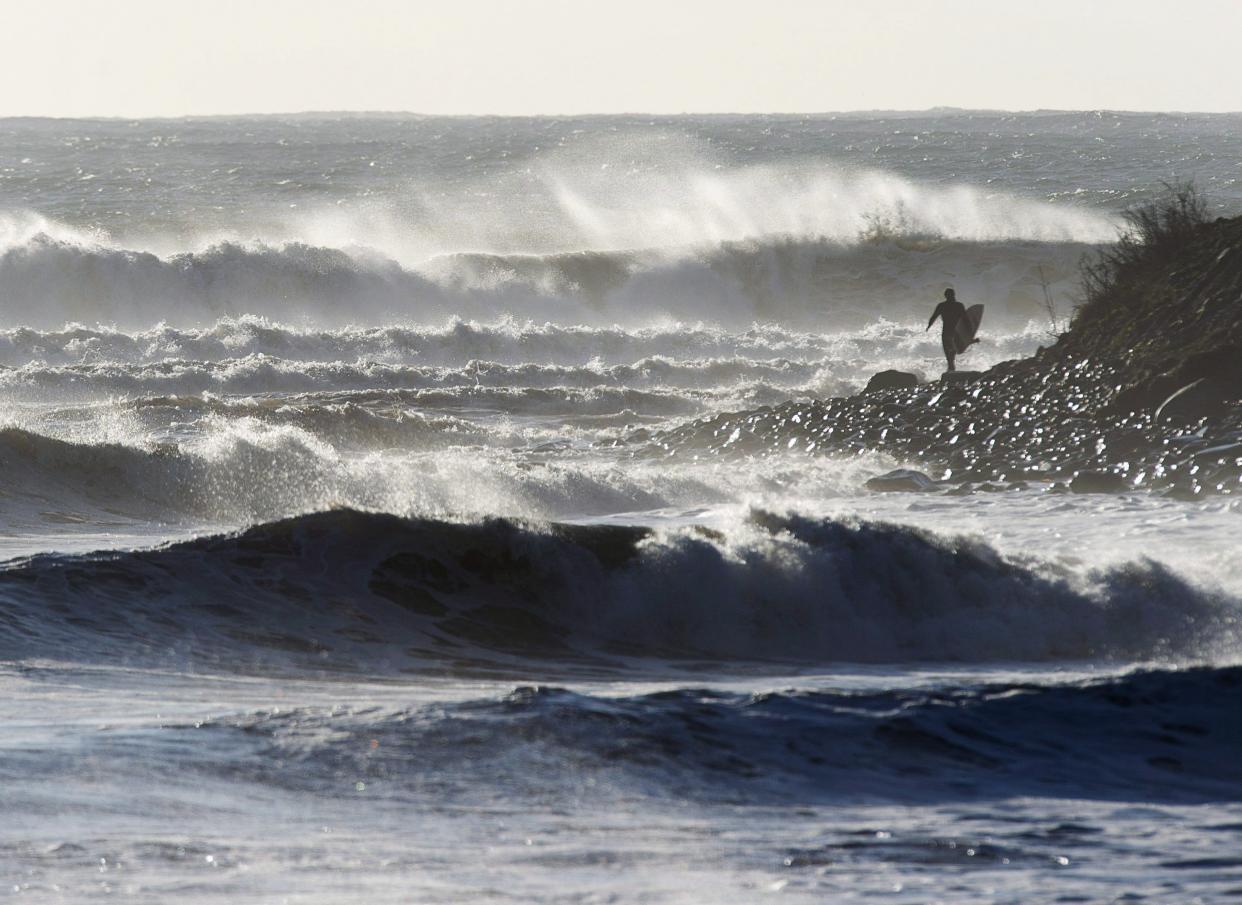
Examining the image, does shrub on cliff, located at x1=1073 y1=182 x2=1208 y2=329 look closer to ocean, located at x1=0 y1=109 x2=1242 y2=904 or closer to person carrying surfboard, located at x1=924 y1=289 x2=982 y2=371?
person carrying surfboard, located at x1=924 y1=289 x2=982 y2=371

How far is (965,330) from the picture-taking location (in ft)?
76.0

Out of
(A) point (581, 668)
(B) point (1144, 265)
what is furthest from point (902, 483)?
(A) point (581, 668)

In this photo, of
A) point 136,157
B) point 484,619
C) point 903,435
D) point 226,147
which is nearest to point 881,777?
point 484,619

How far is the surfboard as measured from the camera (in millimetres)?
22581

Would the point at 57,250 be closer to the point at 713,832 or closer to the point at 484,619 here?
the point at 484,619

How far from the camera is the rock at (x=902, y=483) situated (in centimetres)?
1631

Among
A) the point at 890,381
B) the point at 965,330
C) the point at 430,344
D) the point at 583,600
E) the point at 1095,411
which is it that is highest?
the point at 430,344

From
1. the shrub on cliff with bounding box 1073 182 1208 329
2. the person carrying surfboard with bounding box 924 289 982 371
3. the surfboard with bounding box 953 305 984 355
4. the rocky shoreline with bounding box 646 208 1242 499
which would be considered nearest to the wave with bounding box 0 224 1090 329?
the surfboard with bounding box 953 305 984 355

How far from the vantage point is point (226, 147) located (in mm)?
89250

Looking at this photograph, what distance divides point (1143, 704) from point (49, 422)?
18.7m

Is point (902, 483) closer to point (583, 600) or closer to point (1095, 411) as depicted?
point (1095, 411)

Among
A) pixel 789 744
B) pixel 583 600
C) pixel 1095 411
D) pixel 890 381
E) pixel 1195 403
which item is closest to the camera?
pixel 789 744

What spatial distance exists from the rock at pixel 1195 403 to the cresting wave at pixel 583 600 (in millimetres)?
5511

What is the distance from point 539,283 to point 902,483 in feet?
91.2
